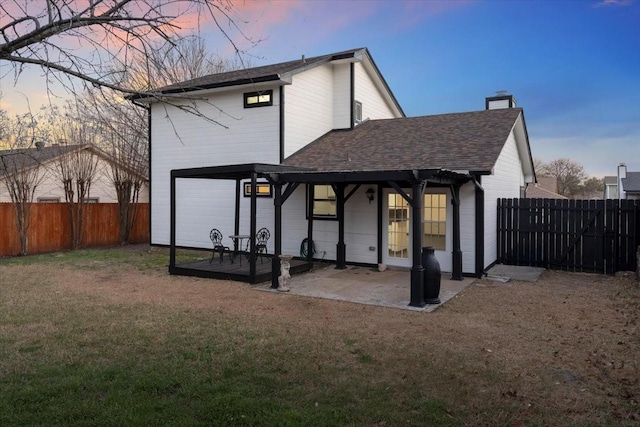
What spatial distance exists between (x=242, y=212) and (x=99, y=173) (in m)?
10.6

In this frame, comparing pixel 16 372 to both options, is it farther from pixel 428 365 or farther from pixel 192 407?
pixel 428 365

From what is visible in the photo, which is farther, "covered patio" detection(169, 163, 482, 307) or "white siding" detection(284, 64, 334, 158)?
"white siding" detection(284, 64, 334, 158)

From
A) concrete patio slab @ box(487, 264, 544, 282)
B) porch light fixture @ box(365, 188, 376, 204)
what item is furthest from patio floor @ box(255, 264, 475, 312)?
porch light fixture @ box(365, 188, 376, 204)

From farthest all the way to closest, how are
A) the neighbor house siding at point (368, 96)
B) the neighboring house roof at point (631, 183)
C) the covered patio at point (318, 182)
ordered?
1. the neighboring house roof at point (631, 183)
2. the neighbor house siding at point (368, 96)
3. the covered patio at point (318, 182)

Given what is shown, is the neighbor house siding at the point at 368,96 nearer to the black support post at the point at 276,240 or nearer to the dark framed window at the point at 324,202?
the dark framed window at the point at 324,202

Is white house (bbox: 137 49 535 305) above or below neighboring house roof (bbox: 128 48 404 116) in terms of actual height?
below

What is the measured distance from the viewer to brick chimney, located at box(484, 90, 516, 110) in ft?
52.6

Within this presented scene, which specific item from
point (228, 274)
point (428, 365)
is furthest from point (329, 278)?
point (428, 365)

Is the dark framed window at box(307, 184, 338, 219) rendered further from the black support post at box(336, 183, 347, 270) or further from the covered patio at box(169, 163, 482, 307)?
the covered patio at box(169, 163, 482, 307)

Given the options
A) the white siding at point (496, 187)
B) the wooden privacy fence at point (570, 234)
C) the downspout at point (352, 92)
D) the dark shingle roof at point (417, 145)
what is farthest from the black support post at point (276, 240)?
the wooden privacy fence at point (570, 234)

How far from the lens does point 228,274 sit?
10.2 m

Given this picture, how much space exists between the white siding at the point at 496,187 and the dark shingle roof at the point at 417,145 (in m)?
0.68

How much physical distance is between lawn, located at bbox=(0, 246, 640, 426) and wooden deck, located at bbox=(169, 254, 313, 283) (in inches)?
46.9

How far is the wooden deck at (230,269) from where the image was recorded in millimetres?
10044
